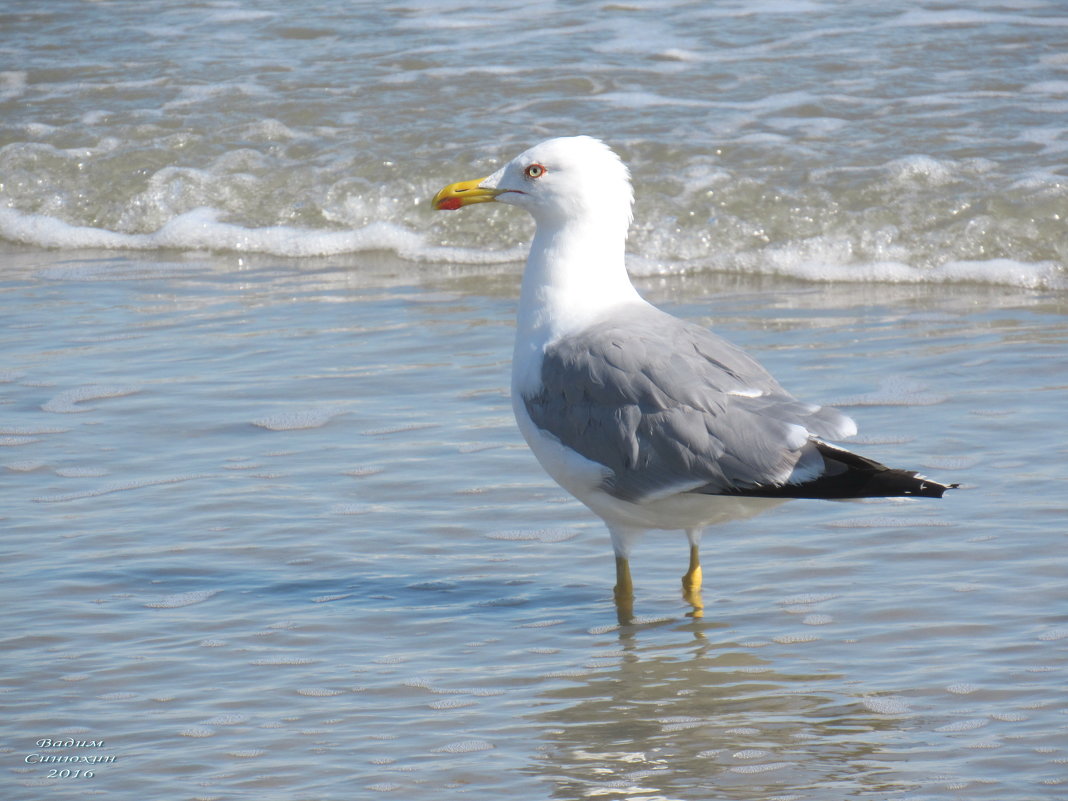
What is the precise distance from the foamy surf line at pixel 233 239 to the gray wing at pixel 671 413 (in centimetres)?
442

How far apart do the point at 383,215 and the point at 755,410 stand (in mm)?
5557

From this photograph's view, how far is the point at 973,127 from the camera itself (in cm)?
975

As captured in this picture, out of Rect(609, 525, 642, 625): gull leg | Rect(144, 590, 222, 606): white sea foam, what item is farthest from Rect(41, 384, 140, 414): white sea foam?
Rect(609, 525, 642, 625): gull leg

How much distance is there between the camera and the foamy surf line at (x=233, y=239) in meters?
9.20

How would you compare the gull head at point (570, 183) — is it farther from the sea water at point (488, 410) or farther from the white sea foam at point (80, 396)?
the white sea foam at point (80, 396)

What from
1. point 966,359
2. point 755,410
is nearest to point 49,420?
point 755,410

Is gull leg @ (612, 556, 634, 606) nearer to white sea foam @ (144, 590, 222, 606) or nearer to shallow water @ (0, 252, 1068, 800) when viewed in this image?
shallow water @ (0, 252, 1068, 800)

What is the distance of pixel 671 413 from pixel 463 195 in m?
1.29

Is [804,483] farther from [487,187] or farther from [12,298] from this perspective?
[12,298]

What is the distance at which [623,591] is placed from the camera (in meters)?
4.71

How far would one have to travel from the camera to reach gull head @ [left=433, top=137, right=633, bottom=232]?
5035 mm

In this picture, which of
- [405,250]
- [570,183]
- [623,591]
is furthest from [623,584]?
[405,250]

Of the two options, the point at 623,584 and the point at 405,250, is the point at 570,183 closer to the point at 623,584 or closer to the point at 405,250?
the point at 623,584

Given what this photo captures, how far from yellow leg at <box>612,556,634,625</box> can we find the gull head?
1089 mm
